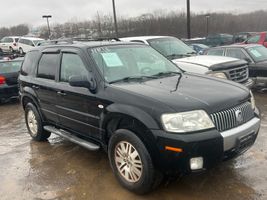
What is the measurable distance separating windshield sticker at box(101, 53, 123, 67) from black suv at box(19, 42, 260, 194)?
0.01 meters

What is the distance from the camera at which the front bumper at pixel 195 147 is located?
3455 mm

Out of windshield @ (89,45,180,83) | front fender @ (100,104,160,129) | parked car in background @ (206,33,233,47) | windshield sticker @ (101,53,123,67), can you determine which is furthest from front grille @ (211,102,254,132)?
parked car in background @ (206,33,233,47)

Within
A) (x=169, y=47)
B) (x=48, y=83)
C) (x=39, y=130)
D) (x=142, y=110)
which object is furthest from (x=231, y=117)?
(x=169, y=47)

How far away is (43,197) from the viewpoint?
4.17 meters

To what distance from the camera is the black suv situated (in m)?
3.54

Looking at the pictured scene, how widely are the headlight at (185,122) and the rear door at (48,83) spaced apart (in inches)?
93.9

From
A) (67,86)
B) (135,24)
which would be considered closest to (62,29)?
(135,24)

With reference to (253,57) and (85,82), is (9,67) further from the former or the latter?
(253,57)

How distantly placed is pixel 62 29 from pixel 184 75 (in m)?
46.4

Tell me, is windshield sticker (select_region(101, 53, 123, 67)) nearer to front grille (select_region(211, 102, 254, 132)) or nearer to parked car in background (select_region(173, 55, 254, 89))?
front grille (select_region(211, 102, 254, 132))

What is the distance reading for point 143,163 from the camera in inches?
147

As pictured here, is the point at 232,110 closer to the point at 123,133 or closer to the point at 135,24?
the point at 123,133

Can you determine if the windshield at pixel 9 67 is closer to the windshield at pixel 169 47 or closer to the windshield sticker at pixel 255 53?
the windshield at pixel 169 47

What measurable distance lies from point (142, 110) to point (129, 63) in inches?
51.8
